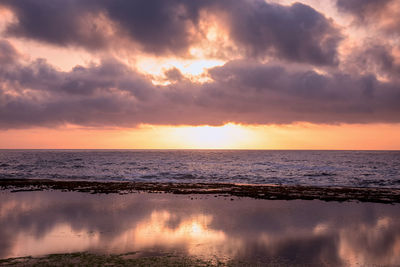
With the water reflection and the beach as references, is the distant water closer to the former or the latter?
the beach

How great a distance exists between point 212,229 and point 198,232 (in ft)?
3.82

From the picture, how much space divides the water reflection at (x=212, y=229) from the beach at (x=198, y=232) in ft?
0.17

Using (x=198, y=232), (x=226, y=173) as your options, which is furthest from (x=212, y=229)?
(x=226, y=173)

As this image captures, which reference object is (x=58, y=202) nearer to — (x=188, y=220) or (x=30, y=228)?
(x=30, y=228)

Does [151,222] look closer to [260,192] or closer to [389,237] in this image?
[389,237]

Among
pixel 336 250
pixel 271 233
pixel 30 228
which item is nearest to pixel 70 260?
pixel 30 228

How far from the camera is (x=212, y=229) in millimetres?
17516

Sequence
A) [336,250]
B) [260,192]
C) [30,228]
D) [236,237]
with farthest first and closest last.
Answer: [260,192]
[30,228]
[236,237]
[336,250]

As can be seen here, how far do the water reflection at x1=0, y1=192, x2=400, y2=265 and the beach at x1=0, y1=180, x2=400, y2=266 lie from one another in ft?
0.17

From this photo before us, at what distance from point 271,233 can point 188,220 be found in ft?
19.5

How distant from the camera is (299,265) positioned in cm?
1212

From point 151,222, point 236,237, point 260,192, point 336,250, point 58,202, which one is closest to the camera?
point 336,250

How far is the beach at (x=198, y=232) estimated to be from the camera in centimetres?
1278

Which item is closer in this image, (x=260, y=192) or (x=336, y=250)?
(x=336, y=250)
